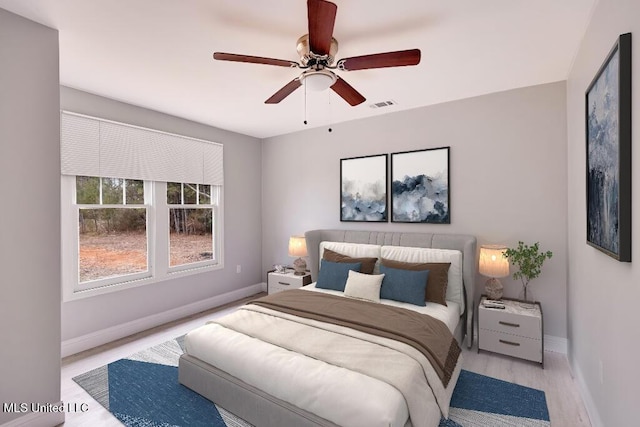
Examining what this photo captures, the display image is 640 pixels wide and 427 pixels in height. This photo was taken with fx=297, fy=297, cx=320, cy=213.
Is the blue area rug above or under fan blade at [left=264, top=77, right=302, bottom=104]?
under

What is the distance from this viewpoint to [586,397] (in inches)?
83.7

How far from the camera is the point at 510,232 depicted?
3.14 metres

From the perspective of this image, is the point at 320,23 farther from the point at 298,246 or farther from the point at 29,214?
the point at 298,246

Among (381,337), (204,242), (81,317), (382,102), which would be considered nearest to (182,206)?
(204,242)

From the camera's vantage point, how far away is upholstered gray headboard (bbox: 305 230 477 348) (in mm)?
3084

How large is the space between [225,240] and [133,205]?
1367mm

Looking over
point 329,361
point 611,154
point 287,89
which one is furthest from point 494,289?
point 287,89

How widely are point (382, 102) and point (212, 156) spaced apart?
8.26 ft

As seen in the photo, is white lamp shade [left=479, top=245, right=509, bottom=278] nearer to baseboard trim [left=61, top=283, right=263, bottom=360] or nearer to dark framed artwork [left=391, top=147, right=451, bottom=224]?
dark framed artwork [left=391, top=147, right=451, bottom=224]

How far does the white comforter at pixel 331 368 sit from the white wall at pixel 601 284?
86cm

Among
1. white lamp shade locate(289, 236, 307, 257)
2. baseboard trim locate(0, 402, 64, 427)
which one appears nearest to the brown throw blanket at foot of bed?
white lamp shade locate(289, 236, 307, 257)

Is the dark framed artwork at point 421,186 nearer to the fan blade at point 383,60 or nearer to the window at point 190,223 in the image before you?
the fan blade at point 383,60

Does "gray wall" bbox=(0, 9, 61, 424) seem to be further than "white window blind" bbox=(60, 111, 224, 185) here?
No

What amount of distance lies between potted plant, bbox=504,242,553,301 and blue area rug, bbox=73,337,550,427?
1.04 m
